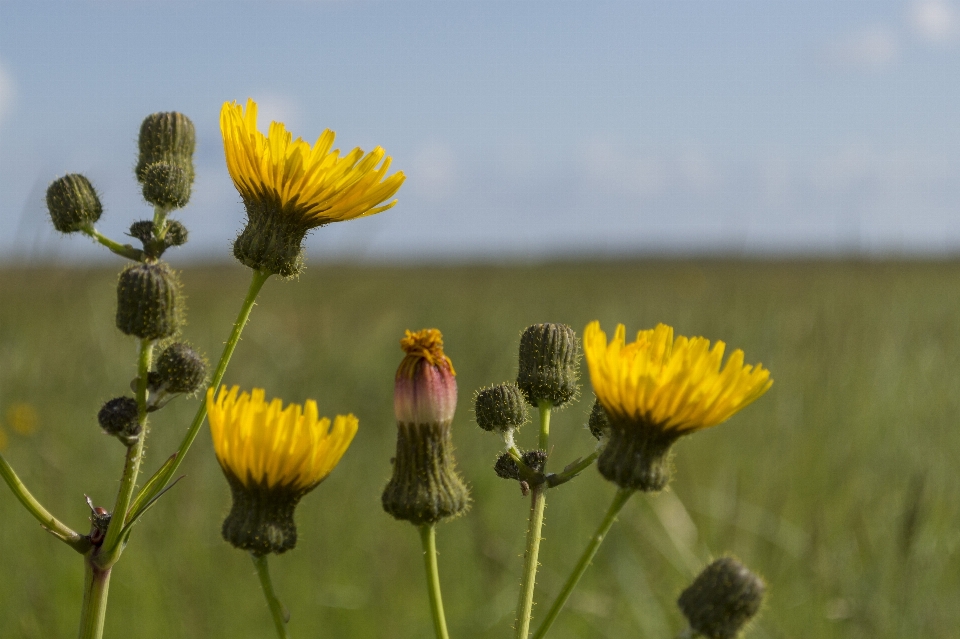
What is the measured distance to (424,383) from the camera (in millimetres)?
1552

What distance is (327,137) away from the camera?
5.38ft

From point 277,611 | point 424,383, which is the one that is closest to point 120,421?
point 277,611

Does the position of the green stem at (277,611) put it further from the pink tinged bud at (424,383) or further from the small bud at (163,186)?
the small bud at (163,186)

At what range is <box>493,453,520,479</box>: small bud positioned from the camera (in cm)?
148

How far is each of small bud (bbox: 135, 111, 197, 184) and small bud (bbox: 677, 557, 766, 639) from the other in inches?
55.1

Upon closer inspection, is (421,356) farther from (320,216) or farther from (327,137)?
(327,137)

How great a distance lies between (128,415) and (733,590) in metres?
1.09

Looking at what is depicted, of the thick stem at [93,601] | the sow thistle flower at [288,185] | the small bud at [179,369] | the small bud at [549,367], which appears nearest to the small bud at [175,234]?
the sow thistle flower at [288,185]

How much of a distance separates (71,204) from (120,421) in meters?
0.59

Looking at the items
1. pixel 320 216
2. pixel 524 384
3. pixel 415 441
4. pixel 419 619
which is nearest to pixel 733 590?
pixel 524 384

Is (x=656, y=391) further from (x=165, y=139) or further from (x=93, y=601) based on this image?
(x=165, y=139)

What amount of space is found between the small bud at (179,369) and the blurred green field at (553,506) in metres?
1.76

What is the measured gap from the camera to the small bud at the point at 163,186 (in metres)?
1.73

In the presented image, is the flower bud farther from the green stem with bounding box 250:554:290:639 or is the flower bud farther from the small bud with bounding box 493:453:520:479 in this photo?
the green stem with bounding box 250:554:290:639
